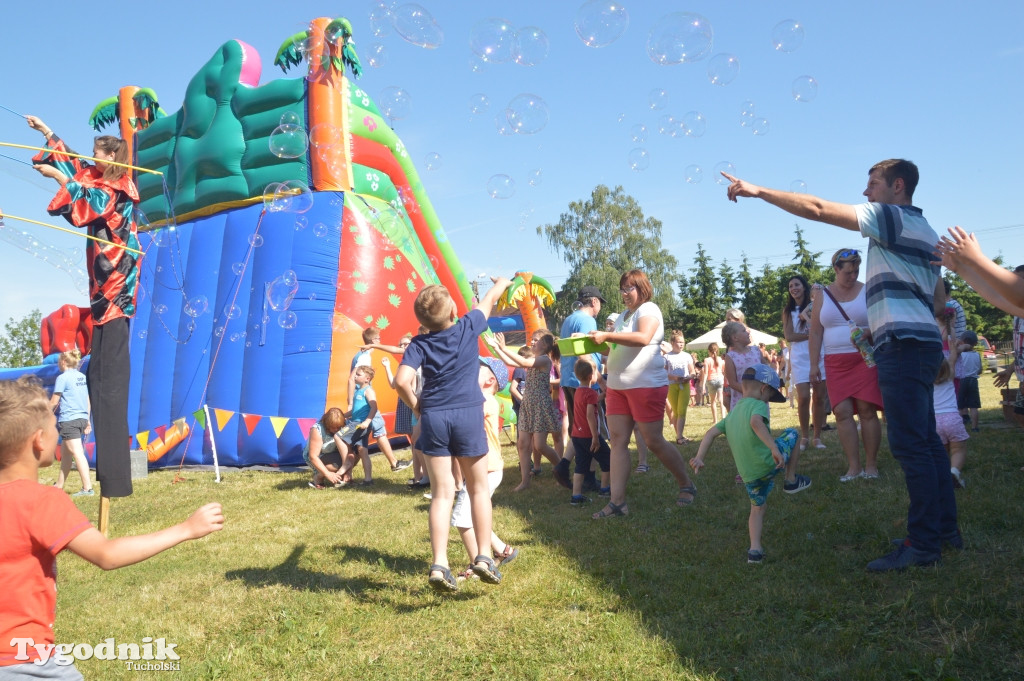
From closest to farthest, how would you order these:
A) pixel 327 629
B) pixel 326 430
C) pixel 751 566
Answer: pixel 327 629
pixel 751 566
pixel 326 430

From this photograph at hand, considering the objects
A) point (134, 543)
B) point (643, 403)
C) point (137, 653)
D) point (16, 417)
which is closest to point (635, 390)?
point (643, 403)

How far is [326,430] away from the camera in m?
7.73

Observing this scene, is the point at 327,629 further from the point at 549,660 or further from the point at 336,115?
the point at 336,115

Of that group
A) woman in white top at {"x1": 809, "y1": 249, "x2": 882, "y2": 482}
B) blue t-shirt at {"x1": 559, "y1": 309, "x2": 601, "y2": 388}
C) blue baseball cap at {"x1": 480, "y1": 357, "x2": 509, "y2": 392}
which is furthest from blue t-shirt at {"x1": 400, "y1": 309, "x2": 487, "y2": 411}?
woman in white top at {"x1": 809, "y1": 249, "x2": 882, "y2": 482}

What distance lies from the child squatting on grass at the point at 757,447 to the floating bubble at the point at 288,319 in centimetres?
634

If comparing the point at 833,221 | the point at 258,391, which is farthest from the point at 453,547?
the point at 258,391

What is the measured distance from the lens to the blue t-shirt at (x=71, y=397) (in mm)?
8070

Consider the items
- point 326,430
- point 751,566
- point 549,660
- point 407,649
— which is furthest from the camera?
point 326,430

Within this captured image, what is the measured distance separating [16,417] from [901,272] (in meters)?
3.70

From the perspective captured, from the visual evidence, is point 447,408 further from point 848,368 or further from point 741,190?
point 848,368

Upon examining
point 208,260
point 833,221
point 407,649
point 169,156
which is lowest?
point 407,649

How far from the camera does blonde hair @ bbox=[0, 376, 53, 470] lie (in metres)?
1.99

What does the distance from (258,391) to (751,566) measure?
22.8ft

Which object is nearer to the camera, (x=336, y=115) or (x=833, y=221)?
(x=833, y=221)
